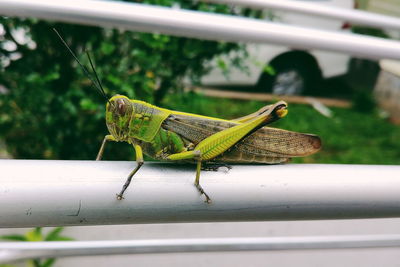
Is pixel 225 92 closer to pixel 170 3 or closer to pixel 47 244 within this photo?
pixel 170 3

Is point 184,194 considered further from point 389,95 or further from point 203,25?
point 389,95

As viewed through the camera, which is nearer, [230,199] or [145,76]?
[230,199]

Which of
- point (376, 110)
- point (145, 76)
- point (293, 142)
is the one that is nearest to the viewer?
point (293, 142)

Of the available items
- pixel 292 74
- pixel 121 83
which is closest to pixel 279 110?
pixel 292 74

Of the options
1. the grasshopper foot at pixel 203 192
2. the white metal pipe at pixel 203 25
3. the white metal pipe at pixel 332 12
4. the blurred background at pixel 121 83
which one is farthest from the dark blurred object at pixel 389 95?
the grasshopper foot at pixel 203 192

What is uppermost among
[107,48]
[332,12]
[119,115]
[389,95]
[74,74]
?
[332,12]

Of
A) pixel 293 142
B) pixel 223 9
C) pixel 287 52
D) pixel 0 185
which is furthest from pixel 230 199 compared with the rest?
pixel 223 9
